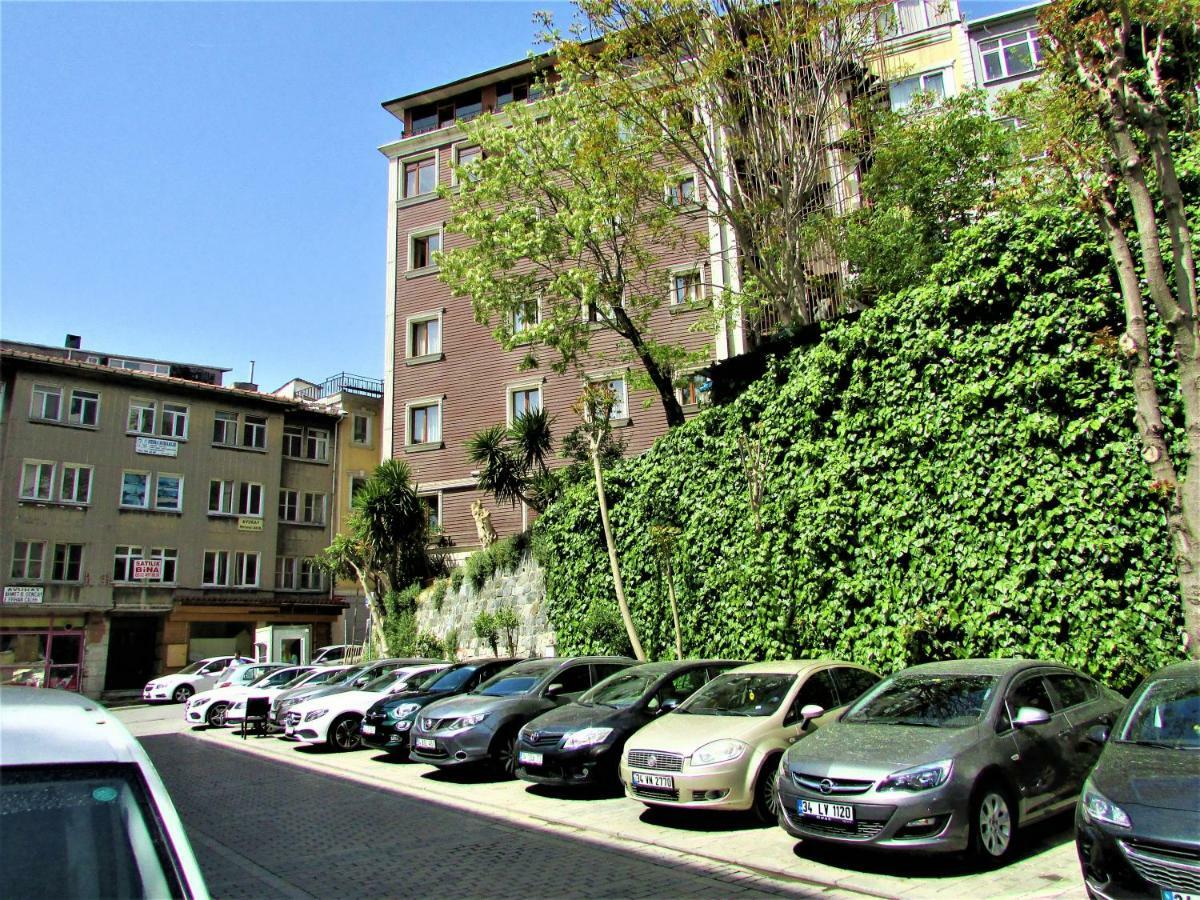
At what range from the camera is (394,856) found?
770cm

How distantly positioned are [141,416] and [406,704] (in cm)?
2866

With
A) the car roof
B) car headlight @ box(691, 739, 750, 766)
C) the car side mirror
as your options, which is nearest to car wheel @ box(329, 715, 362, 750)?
car headlight @ box(691, 739, 750, 766)

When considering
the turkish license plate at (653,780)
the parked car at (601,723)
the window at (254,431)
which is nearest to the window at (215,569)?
the window at (254,431)

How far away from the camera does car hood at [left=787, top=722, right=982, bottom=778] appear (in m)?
6.63

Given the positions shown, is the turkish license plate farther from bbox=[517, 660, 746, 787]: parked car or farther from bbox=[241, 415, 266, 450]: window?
bbox=[241, 415, 266, 450]: window

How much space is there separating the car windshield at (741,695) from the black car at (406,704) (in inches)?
214

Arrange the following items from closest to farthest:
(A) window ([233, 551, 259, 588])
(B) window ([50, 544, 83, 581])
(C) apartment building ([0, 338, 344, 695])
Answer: (C) apartment building ([0, 338, 344, 695]) < (B) window ([50, 544, 83, 581]) < (A) window ([233, 551, 259, 588])

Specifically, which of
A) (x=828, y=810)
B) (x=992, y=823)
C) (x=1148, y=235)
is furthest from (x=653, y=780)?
(x=1148, y=235)

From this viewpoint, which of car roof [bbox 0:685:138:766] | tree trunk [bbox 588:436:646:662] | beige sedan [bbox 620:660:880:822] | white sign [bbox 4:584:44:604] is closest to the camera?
car roof [bbox 0:685:138:766]

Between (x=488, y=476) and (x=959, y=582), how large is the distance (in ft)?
45.0

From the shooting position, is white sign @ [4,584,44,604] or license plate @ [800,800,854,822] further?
white sign @ [4,584,44,604]

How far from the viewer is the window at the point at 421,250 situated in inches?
1335

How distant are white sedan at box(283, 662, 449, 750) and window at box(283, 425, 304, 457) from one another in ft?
90.2

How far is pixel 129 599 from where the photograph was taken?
3416cm
